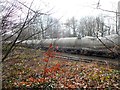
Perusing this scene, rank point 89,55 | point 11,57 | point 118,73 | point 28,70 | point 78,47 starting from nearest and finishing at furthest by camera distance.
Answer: point 11,57
point 118,73
point 28,70
point 89,55
point 78,47

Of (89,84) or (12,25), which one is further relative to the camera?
(89,84)

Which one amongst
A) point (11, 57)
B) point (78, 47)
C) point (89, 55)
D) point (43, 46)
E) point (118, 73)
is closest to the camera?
point (11, 57)

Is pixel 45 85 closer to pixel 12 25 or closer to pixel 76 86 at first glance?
pixel 76 86

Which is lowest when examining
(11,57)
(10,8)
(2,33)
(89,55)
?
(89,55)

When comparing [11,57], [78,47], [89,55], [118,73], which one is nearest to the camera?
[11,57]

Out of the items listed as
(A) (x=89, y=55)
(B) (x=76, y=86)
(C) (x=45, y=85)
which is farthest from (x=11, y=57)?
(A) (x=89, y=55)

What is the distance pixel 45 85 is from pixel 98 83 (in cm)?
269

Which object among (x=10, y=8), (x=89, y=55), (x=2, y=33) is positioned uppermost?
(x=10, y=8)

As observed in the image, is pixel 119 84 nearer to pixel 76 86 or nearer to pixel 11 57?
pixel 76 86

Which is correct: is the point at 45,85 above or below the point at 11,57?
below

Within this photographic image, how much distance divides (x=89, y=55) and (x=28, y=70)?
9562mm

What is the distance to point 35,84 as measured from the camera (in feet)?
26.4

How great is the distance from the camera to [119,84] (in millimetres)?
8297

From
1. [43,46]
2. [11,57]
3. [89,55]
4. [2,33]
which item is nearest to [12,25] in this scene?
[2,33]
